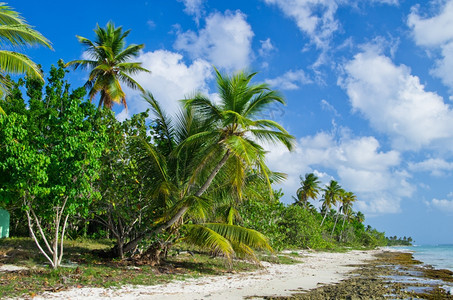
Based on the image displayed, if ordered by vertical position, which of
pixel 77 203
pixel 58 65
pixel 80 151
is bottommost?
pixel 77 203

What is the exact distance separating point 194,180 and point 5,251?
6.27 metres

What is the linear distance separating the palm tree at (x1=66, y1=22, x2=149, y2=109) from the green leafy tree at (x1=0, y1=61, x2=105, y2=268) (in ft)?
33.3

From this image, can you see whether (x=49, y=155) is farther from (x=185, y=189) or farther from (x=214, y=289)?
(x=214, y=289)

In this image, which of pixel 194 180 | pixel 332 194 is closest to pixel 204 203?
pixel 194 180

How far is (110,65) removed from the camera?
20484 mm

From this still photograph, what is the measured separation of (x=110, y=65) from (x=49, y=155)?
1215cm

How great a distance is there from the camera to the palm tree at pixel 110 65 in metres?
20.2

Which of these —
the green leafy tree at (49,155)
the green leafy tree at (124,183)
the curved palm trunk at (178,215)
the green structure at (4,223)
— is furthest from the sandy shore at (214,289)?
the green structure at (4,223)

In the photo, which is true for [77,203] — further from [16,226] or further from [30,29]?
[16,226]

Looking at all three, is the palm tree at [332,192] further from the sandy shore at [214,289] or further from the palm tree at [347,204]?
the sandy shore at [214,289]

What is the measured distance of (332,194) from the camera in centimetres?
5728

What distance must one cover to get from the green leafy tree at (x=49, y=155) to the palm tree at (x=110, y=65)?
10.2 m

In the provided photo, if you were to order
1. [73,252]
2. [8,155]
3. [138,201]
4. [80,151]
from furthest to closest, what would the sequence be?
[73,252]
[138,201]
[80,151]
[8,155]

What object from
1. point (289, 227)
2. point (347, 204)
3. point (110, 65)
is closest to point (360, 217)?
point (347, 204)
